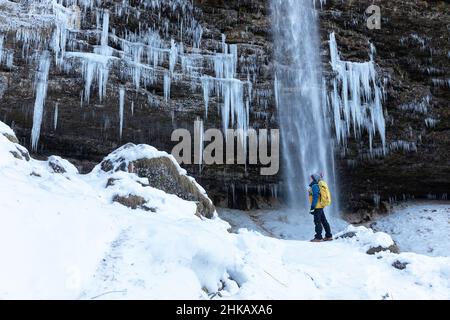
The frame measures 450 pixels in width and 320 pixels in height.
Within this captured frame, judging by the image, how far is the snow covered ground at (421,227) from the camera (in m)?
15.6

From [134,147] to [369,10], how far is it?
9.59 m

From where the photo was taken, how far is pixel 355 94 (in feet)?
50.9

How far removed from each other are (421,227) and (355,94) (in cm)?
577

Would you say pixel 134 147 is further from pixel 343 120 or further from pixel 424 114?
pixel 424 114

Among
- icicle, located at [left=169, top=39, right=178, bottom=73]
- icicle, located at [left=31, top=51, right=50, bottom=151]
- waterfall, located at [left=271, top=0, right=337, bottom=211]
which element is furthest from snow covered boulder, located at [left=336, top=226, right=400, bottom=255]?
icicle, located at [left=31, top=51, right=50, bottom=151]

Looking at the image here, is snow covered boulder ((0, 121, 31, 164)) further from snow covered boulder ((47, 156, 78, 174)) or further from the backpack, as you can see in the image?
the backpack

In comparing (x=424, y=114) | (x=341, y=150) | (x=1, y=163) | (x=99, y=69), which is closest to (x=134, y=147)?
(x=1, y=163)

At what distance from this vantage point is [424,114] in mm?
16578

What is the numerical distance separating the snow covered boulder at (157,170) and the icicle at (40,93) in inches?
192

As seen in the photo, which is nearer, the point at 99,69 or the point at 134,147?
the point at 134,147

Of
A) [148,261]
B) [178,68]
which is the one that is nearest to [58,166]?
[148,261]

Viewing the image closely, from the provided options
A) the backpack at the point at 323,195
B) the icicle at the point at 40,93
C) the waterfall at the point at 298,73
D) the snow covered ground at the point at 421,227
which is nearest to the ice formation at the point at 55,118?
the icicle at the point at 40,93

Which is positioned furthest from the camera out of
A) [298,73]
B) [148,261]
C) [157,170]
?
[298,73]

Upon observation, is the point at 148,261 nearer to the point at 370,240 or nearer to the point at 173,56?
the point at 370,240
